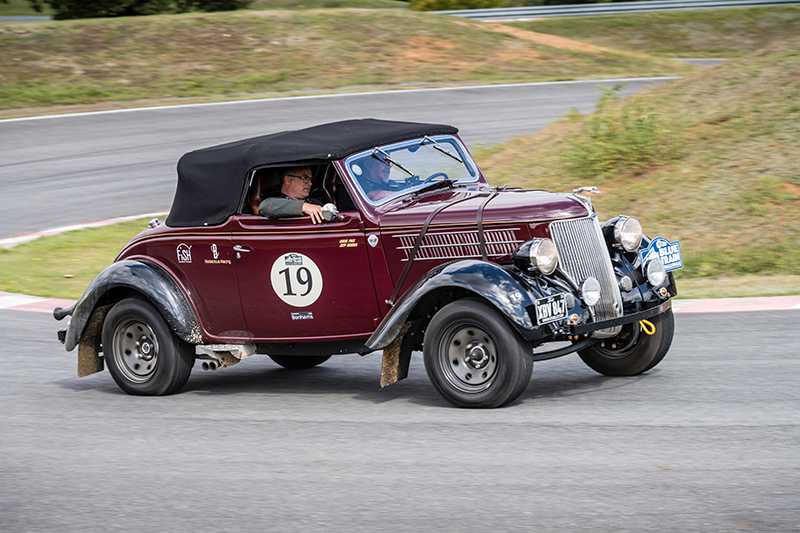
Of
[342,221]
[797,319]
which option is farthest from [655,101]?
[342,221]

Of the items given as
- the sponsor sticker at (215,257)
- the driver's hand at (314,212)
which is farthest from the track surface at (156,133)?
the driver's hand at (314,212)

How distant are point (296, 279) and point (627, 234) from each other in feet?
7.89

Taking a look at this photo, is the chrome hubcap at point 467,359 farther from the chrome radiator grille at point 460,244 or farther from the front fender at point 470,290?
the chrome radiator grille at point 460,244

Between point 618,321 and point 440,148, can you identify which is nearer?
point 618,321

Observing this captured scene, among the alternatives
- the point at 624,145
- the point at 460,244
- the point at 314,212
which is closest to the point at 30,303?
the point at 314,212

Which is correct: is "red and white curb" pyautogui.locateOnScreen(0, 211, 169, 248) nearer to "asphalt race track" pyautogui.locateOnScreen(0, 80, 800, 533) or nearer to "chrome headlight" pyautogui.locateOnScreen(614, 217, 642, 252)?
"asphalt race track" pyautogui.locateOnScreen(0, 80, 800, 533)

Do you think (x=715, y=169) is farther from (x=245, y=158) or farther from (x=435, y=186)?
(x=245, y=158)

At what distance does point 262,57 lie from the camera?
31.3 meters

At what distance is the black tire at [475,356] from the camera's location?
6234 mm

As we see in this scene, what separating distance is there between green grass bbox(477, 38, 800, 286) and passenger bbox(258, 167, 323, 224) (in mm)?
5650

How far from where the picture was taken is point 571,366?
7879 millimetres

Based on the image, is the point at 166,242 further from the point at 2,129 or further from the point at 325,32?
the point at 325,32

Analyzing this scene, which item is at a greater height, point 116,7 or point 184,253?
point 116,7

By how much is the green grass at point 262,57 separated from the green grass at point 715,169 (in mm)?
12259
